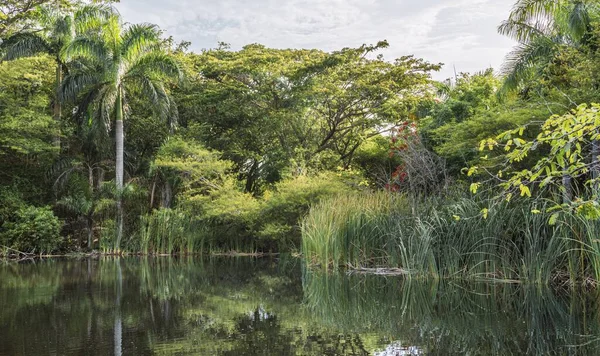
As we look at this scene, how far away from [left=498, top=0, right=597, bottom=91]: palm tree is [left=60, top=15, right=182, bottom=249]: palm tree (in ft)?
32.0

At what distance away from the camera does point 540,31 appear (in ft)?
35.6

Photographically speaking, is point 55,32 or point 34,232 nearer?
point 34,232

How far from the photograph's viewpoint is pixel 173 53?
66.7ft

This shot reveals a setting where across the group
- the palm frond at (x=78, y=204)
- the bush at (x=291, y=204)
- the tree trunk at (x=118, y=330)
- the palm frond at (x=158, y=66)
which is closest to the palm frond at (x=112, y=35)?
the palm frond at (x=158, y=66)

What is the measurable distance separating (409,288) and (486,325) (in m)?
2.47

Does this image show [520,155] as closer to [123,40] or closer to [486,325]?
[486,325]

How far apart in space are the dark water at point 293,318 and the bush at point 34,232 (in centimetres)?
707

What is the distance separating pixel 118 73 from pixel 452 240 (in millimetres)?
11982

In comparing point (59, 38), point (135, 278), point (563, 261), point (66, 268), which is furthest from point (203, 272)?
point (59, 38)

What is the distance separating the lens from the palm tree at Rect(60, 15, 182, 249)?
16.1 metres

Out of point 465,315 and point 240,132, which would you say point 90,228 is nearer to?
point 240,132

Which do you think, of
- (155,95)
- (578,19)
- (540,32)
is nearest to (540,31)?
(540,32)

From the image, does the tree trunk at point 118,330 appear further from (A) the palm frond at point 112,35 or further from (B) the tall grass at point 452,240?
(A) the palm frond at point 112,35

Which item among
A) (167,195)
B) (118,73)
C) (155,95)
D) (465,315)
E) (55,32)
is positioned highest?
(55,32)
